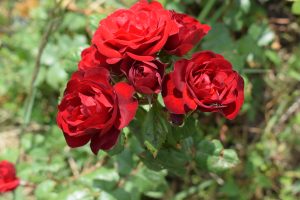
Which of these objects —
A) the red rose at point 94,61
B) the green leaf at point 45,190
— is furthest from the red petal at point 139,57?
the green leaf at point 45,190

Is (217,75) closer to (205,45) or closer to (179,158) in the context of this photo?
(179,158)

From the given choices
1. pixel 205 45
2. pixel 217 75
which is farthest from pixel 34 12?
pixel 217 75

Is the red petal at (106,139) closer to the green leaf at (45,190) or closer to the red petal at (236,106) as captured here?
the red petal at (236,106)

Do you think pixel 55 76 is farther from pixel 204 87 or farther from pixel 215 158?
pixel 204 87

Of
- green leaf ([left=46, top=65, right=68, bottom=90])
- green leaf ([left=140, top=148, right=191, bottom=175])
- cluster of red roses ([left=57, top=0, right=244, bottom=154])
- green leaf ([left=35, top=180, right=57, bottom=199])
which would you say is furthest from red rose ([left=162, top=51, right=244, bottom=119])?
green leaf ([left=46, top=65, right=68, bottom=90])

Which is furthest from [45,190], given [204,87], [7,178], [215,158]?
[204,87]
